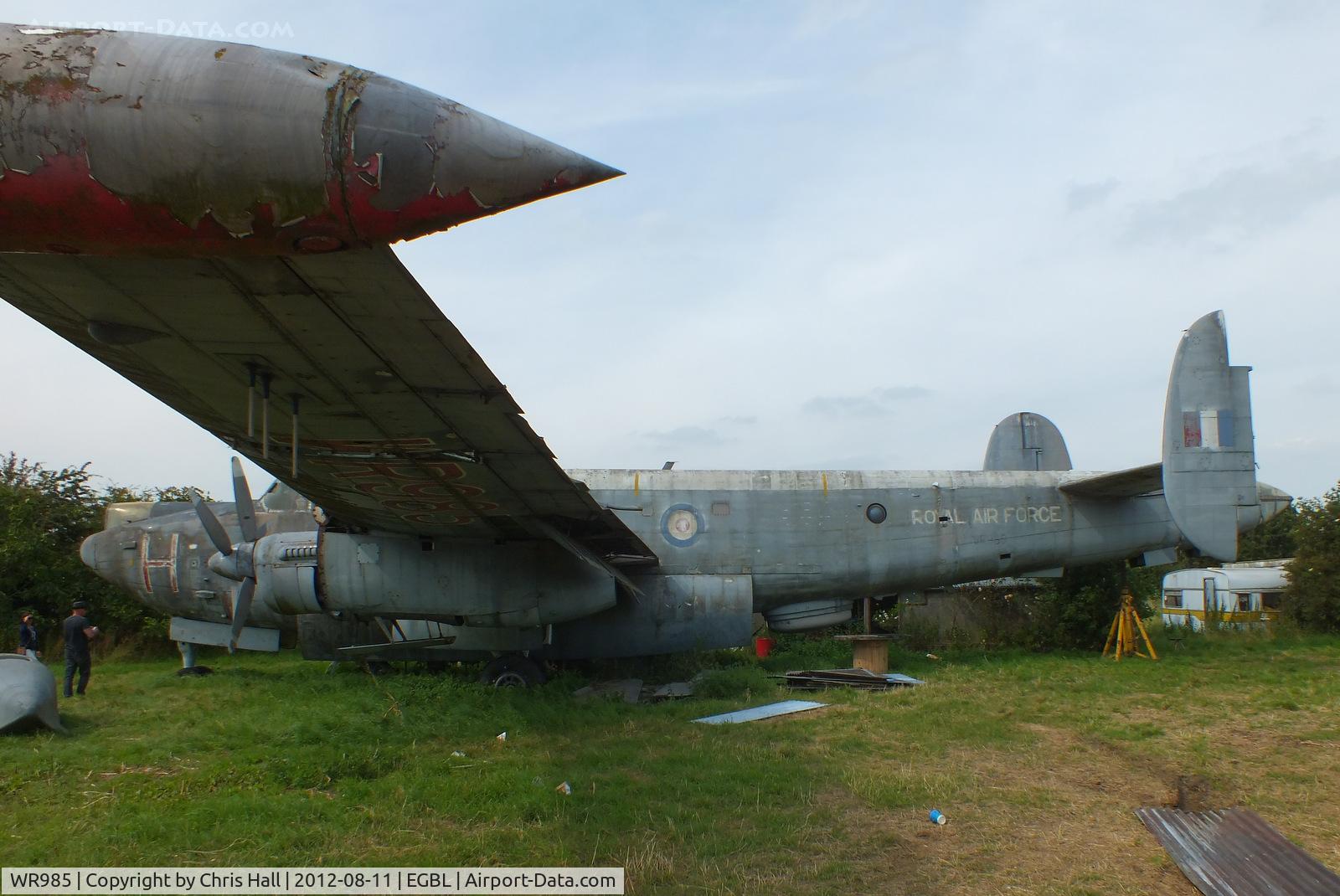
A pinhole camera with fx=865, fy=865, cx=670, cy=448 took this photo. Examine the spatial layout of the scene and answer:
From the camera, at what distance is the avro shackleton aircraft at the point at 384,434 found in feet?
11.5

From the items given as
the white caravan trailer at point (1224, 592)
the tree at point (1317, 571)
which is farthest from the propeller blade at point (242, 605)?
the white caravan trailer at point (1224, 592)

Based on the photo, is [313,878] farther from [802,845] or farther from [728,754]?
[728,754]

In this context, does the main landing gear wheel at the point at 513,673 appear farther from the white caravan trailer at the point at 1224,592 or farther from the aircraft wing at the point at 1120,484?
the white caravan trailer at the point at 1224,592

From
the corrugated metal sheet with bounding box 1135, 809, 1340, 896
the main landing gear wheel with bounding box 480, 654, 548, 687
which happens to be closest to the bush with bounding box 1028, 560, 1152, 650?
the main landing gear wheel with bounding box 480, 654, 548, 687

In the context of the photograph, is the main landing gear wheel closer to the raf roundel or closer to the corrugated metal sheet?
the raf roundel

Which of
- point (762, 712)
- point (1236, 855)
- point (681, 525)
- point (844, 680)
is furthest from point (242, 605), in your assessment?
point (1236, 855)

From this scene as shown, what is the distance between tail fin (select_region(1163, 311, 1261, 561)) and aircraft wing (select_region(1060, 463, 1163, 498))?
2.59 feet

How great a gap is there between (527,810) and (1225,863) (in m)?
4.81

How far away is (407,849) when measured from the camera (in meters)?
5.87

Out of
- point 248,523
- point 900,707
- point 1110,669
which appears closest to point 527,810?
point 900,707

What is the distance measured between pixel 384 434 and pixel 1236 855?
7.26 meters

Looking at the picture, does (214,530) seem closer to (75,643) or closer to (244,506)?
(244,506)

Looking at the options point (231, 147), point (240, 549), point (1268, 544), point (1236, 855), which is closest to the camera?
point (231, 147)

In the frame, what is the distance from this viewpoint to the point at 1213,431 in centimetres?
1305
